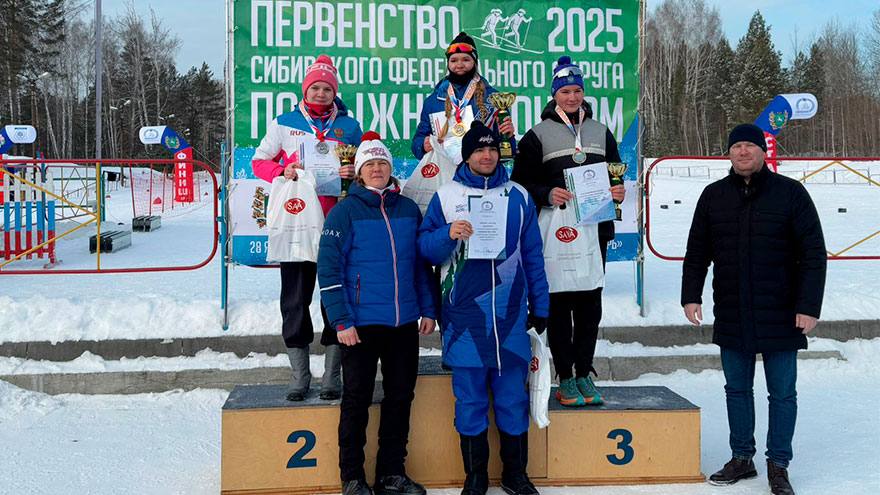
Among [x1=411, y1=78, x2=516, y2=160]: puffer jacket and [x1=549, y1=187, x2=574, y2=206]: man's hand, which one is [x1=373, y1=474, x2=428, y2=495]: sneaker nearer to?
[x1=549, y1=187, x2=574, y2=206]: man's hand

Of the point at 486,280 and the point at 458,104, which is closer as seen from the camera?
the point at 486,280

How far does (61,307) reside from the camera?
566 centimetres

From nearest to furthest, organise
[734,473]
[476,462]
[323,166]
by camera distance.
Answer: [476,462], [734,473], [323,166]

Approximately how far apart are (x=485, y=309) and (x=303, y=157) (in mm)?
1468

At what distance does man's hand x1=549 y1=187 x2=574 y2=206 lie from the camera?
3740 millimetres

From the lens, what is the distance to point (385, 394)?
3.45m

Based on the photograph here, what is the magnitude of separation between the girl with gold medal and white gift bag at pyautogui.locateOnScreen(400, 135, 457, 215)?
0.04 metres

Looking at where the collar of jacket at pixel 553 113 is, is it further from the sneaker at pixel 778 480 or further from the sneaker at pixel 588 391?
the sneaker at pixel 778 480

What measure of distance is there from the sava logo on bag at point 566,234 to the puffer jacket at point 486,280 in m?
0.34

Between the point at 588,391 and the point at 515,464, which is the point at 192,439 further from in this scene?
the point at 588,391

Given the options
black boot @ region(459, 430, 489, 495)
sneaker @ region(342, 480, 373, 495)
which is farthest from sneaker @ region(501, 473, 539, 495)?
sneaker @ region(342, 480, 373, 495)

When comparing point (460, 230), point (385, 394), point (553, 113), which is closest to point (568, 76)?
point (553, 113)

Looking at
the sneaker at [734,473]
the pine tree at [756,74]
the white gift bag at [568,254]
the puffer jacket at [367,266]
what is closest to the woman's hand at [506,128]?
the white gift bag at [568,254]

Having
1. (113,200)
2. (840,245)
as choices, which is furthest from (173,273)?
(113,200)
